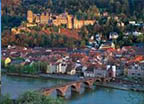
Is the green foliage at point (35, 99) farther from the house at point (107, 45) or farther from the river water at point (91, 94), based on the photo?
the house at point (107, 45)

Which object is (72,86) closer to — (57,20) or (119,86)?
(119,86)

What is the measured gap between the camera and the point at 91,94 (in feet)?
19.2

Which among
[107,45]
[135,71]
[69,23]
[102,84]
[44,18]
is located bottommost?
[102,84]

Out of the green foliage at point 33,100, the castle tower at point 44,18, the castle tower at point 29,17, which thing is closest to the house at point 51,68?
the green foliage at point 33,100

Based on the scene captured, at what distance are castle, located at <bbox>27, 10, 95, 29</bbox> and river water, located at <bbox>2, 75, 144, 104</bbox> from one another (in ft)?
17.1

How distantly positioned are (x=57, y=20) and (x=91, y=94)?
6.53 metres

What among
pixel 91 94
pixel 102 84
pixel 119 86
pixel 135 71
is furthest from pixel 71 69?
pixel 91 94

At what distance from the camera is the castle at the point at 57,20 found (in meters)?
12.0

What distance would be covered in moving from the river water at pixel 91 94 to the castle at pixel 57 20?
5.20 metres

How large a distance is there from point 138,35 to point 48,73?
9.93ft

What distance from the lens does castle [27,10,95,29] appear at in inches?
473

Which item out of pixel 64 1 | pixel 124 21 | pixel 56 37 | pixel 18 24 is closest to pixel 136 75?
pixel 56 37

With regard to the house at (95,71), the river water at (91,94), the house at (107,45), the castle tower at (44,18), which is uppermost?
the castle tower at (44,18)

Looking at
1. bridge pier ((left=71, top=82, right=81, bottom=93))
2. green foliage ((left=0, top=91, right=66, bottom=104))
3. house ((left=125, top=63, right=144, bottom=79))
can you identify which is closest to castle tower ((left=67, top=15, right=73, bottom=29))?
house ((left=125, top=63, right=144, bottom=79))
